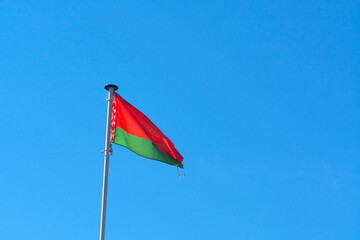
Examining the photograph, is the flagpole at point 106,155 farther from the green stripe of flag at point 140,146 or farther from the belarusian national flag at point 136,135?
the green stripe of flag at point 140,146

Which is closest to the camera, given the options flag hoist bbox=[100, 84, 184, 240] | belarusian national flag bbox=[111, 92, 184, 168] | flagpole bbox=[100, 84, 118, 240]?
flagpole bbox=[100, 84, 118, 240]

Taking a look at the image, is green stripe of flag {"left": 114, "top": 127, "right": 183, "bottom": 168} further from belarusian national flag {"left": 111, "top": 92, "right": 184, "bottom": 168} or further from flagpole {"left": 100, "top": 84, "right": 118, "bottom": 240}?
flagpole {"left": 100, "top": 84, "right": 118, "bottom": 240}

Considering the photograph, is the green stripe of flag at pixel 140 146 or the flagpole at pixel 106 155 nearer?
the flagpole at pixel 106 155

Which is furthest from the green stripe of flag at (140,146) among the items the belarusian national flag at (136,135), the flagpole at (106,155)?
the flagpole at (106,155)

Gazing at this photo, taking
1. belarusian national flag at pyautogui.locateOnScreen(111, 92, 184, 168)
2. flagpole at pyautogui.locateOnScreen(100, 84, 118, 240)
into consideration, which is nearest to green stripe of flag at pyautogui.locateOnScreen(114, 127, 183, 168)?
belarusian national flag at pyautogui.locateOnScreen(111, 92, 184, 168)

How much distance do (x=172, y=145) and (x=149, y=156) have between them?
1.49 m

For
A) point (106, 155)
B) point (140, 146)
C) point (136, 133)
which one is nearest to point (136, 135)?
point (136, 133)

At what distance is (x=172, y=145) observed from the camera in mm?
25609

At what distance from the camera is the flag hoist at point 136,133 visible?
24.4m

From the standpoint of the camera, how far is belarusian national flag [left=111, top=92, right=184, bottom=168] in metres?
24.5

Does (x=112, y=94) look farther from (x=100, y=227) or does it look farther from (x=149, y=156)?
(x=100, y=227)

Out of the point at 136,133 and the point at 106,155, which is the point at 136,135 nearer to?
the point at 136,133

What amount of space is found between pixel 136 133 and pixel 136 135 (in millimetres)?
94

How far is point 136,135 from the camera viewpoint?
24.7m
